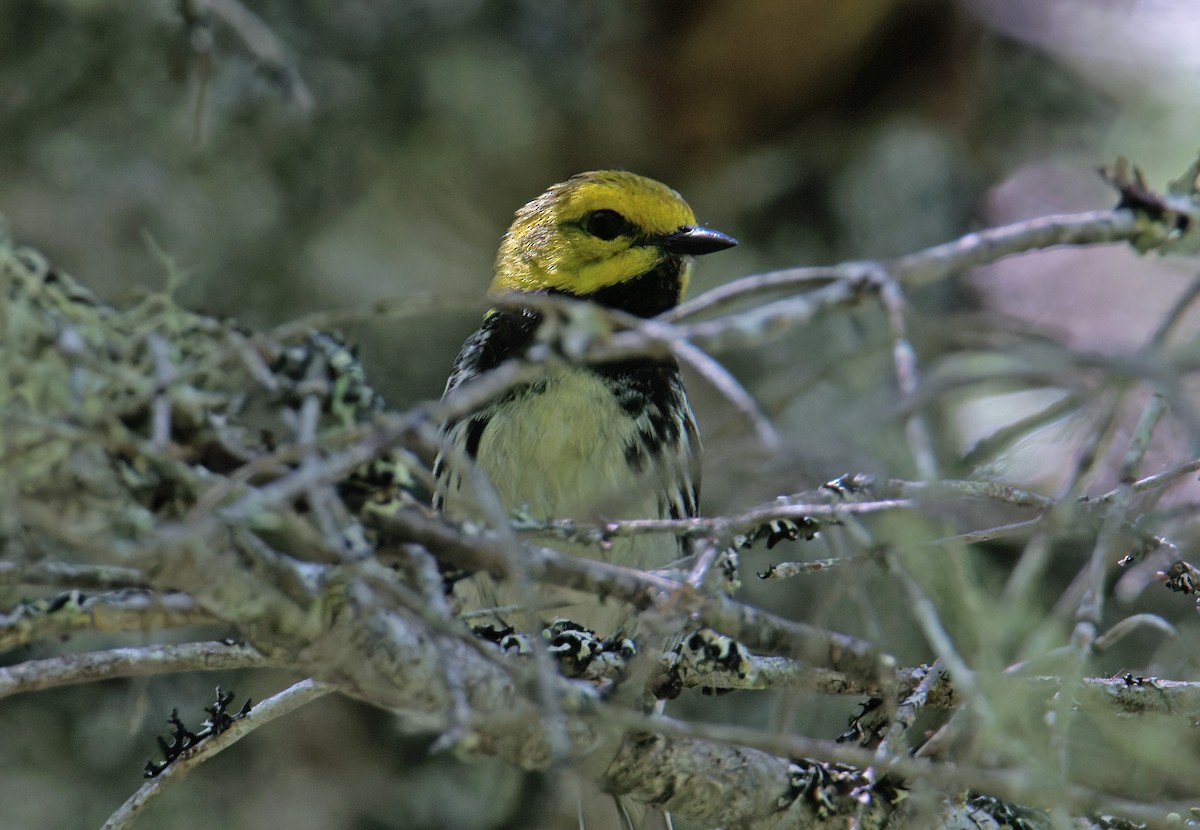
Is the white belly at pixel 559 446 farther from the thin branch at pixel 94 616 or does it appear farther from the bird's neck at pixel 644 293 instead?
the thin branch at pixel 94 616

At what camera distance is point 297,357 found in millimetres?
1801

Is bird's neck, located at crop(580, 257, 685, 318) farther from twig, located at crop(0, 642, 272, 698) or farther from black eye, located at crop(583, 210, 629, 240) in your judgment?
twig, located at crop(0, 642, 272, 698)

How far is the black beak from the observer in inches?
162

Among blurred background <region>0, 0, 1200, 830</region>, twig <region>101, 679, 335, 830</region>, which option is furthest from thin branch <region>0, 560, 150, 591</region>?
blurred background <region>0, 0, 1200, 830</region>

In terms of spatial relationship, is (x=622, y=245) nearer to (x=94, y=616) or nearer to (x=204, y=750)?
(x=204, y=750)

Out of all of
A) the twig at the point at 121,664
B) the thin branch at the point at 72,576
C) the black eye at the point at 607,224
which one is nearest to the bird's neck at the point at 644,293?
the black eye at the point at 607,224

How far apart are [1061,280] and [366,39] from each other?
3.73 metres

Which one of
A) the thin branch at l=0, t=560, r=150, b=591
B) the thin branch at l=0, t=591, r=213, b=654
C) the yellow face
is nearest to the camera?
the thin branch at l=0, t=560, r=150, b=591

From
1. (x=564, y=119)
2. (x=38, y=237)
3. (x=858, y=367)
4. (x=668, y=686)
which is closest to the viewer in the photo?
(x=858, y=367)

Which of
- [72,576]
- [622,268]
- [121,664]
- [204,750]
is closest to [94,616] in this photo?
[72,576]

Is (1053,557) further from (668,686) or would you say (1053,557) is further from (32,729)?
(32,729)

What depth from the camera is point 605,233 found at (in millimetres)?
4246

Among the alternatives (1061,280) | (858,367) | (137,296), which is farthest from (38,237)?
(1061,280)

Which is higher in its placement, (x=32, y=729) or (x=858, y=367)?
(x=32, y=729)
